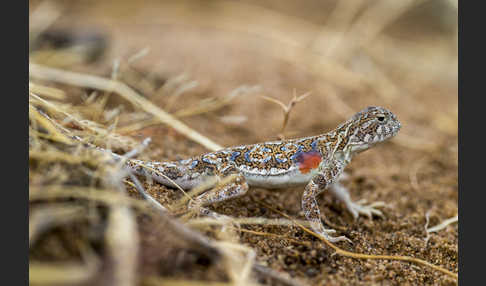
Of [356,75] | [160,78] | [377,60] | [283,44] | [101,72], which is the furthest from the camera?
[377,60]

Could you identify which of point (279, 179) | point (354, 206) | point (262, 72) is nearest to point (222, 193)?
point (279, 179)

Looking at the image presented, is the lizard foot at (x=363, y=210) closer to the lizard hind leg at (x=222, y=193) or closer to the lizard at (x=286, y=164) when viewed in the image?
the lizard at (x=286, y=164)

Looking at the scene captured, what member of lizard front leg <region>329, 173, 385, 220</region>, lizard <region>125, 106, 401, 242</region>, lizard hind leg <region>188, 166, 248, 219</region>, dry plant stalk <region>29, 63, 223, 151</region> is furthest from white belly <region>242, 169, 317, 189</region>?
dry plant stalk <region>29, 63, 223, 151</region>

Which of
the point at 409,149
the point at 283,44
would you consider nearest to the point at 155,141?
the point at 409,149

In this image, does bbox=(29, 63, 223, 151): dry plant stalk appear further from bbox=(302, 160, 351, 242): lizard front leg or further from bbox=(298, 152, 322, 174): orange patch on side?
bbox=(302, 160, 351, 242): lizard front leg

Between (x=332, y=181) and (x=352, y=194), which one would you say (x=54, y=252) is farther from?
(x=352, y=194)
